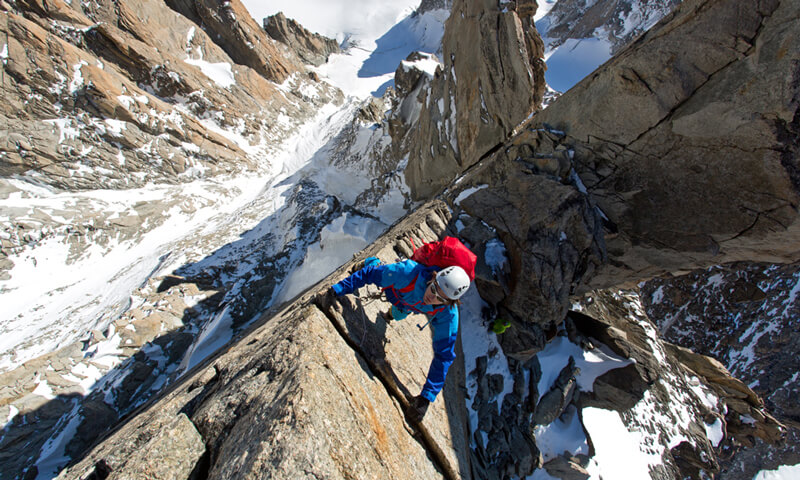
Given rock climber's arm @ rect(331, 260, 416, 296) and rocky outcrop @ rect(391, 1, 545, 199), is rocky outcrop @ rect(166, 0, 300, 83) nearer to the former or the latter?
rocky outcrop @ rect(391, 1, 545, 199)

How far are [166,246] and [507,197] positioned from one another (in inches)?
947

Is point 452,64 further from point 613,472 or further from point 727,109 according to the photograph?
point 613,472

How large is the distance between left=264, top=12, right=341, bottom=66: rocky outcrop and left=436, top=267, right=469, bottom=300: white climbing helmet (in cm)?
7205

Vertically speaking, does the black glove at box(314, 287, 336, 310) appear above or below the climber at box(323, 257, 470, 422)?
above

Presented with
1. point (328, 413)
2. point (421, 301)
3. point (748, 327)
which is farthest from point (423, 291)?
point (748, 327)

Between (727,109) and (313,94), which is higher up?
(313,94)

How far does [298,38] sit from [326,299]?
250 ft

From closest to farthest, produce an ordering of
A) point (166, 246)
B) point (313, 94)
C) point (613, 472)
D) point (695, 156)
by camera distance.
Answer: point (695, 156)
point (613, 472)
point (166, 246)
point (313, 94)

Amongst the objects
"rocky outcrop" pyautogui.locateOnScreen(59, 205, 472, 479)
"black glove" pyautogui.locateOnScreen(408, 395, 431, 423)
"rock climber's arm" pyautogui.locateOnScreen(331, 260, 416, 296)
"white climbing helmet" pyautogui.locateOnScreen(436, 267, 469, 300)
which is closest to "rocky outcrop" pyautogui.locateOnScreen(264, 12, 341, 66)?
"rock climber's arm" pyautogui.locateOnScreen(331, 260, 416, 296)

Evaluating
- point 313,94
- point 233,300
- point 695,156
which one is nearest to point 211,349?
point 233,300

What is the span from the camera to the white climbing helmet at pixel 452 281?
320cm

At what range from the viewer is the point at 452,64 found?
589 inches

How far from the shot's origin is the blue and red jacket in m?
3.59

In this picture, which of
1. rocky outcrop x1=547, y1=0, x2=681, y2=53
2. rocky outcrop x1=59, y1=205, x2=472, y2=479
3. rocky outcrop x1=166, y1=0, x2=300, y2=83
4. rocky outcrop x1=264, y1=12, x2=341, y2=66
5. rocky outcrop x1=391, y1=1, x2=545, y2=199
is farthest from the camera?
rocky outcrop x1=264, y1=12, x2=341, y2=66
